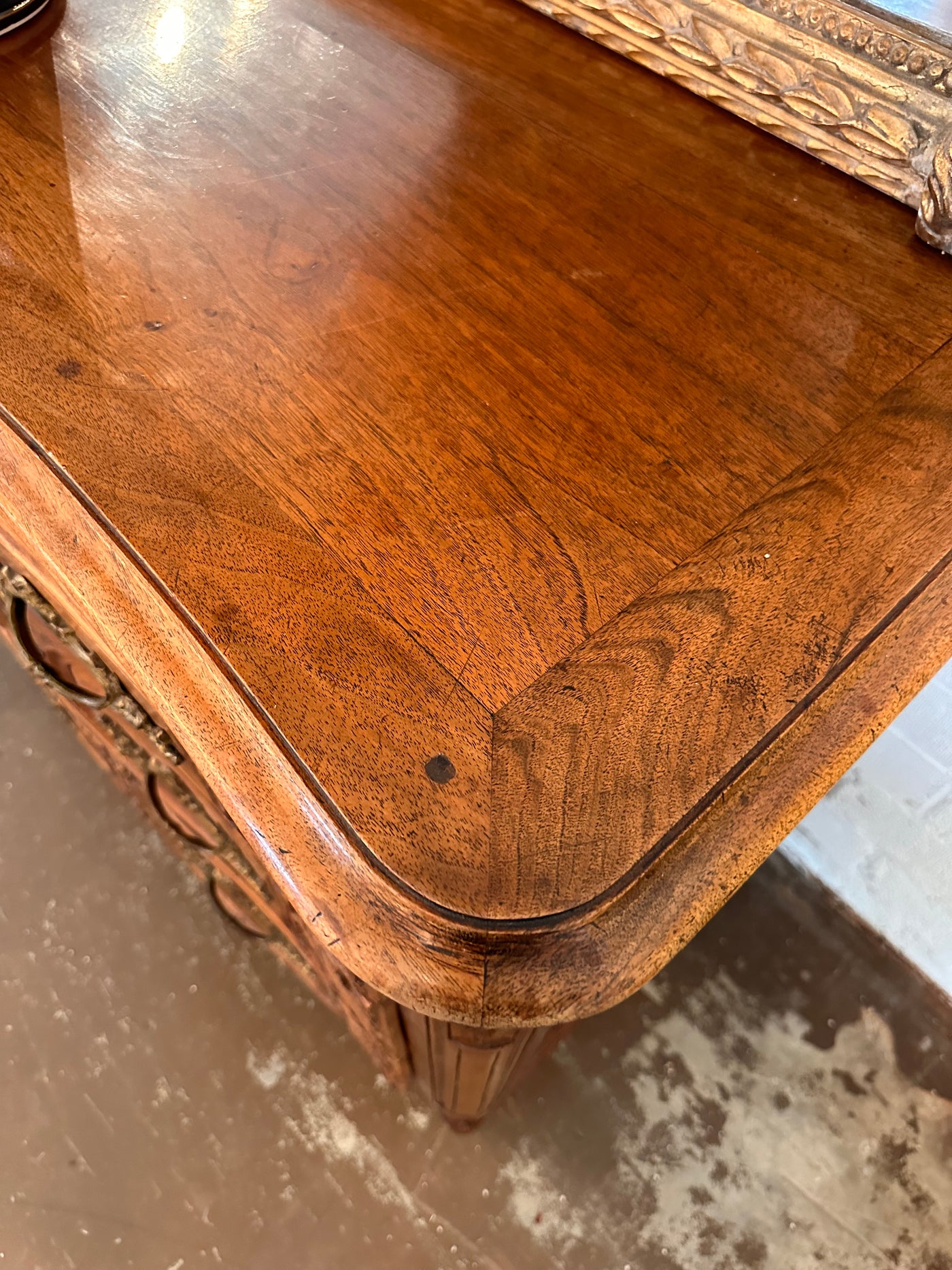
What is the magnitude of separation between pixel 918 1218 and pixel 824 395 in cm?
77

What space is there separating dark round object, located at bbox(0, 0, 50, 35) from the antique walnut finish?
1cm

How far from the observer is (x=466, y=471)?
38 cm

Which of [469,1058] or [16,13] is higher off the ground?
[16,13]

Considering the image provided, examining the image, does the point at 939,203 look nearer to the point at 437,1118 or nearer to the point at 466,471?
the point at 466,471

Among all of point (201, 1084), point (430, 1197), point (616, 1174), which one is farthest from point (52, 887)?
point (616, 1174)

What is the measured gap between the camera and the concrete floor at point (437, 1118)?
0.78 metres

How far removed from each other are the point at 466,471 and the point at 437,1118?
68 cm

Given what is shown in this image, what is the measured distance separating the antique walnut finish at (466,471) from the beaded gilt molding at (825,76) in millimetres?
15

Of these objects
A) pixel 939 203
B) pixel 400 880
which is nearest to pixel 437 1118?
pixel 400 880

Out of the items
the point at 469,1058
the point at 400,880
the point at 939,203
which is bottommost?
the point at 469,1058

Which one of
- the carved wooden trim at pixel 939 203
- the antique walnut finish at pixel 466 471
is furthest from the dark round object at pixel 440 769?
the carved wooden trim at pixel 939 203

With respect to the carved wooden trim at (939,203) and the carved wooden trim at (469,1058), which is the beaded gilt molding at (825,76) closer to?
the carved wooden trim at (939,203)

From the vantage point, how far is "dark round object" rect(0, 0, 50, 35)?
1.80 feet

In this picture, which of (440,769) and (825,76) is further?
(825,76)
